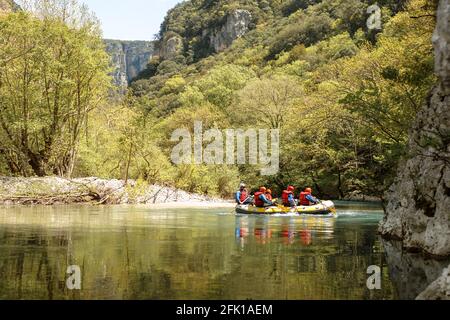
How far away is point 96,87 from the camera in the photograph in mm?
33875

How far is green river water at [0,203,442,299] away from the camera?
6.92 metres

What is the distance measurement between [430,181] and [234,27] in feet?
373

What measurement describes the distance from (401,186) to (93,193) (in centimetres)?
1895

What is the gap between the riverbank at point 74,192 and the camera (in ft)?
88.9

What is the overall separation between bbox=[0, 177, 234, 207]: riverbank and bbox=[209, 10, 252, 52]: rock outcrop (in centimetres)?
9384

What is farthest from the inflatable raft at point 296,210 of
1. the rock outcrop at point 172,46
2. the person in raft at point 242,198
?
the rock outcrop at point 172,46

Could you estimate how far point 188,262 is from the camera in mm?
9242

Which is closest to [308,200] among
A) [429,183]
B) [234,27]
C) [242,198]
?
[242,198]

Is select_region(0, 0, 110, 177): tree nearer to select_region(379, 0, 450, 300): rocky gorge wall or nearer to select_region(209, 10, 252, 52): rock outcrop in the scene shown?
select_region(379, 0, 450, 300): rocky gorge wall

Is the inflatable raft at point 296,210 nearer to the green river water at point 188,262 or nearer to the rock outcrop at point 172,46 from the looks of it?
the green river water at point 188,262

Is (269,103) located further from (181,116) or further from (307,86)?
(181,116)

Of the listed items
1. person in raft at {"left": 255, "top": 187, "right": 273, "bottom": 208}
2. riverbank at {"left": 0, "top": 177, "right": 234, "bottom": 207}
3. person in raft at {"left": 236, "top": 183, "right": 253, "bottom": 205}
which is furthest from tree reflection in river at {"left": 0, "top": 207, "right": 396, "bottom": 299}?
riverbank at {"left": 0, "top": 177, "right": 234, "bottom": 207}
